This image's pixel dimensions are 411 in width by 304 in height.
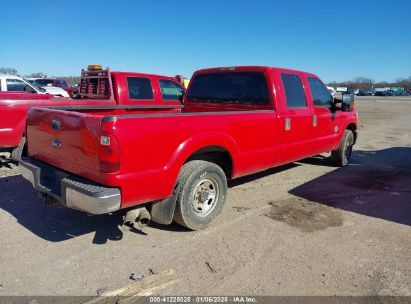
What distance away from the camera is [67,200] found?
11.1 ft

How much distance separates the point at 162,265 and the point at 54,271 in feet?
3.19

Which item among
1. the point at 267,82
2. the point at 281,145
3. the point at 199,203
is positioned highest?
the point at 267,82

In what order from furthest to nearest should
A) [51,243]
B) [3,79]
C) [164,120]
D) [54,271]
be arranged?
[3,79] → [51,243] → [164,120] → [54,271]

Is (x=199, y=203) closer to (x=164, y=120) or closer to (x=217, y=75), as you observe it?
(x=164, y=120)

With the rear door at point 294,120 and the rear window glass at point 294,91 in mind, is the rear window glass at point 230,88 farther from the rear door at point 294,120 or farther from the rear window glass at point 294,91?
the rear window glass at point 294,91

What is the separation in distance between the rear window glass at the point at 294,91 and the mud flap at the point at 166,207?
254 cm

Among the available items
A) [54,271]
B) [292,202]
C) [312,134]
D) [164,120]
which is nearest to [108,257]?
[54,271]

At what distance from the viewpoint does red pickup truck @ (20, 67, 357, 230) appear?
3.17 meters

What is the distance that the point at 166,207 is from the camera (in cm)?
373

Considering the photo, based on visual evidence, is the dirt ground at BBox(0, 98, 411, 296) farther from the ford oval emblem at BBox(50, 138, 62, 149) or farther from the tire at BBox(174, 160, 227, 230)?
the ford oval emblem at BBox(50, 138, 62, 149)

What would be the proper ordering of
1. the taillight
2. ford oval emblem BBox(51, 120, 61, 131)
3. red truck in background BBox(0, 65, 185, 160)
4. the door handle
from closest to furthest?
the taillight → ford oval emblem BBox(51, 120, 61, 131) → the door handle → red truck in background BBox(0, 65, 185, 160)

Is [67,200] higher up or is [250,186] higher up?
[67,200]

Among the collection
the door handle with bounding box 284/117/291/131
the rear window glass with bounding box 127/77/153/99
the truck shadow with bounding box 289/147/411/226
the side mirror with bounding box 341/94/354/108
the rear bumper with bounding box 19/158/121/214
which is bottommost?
the truck shadow with bounding box 289/147/411/226

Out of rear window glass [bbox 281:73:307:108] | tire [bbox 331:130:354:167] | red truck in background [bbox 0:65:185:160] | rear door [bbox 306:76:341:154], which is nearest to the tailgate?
red truck in background [bbox 0:65:185:160]
